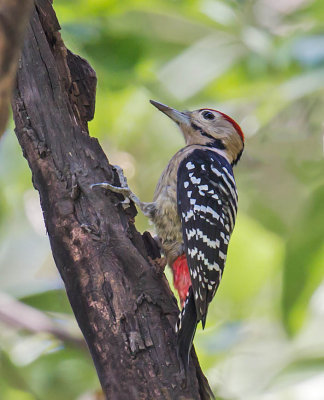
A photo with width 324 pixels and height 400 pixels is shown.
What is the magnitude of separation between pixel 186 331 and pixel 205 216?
1.08 metres

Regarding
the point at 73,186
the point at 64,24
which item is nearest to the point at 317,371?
the point at 73,186

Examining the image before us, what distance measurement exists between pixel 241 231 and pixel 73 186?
207 cm

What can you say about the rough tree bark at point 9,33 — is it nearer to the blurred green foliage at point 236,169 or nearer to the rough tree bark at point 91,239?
the rough tree bark at point 91,239

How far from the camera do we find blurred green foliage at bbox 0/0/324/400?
3.96 metres

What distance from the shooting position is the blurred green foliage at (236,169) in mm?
3963

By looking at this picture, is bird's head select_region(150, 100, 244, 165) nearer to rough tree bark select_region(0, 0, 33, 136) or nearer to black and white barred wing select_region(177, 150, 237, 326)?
black and white barred wing select_region(177, 150, 237, 326)

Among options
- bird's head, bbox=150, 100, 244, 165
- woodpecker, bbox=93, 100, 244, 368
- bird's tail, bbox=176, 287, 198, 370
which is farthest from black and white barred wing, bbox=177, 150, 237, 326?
bird's head, bbox=150, 100, 244, 165

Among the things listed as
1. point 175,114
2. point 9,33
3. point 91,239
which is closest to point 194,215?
point 91,239

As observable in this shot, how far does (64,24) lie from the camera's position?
414cm

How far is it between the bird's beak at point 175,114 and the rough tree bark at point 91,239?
110 cm

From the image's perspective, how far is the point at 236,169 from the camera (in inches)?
236

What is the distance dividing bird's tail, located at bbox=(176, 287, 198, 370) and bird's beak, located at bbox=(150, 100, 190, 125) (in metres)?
1.72

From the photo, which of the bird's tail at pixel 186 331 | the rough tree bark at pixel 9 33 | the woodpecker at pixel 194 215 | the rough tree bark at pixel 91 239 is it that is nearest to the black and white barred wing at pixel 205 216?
the woodpecker at pixel 194 215

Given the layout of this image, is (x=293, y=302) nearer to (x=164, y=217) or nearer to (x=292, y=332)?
(x=292, y=332)
